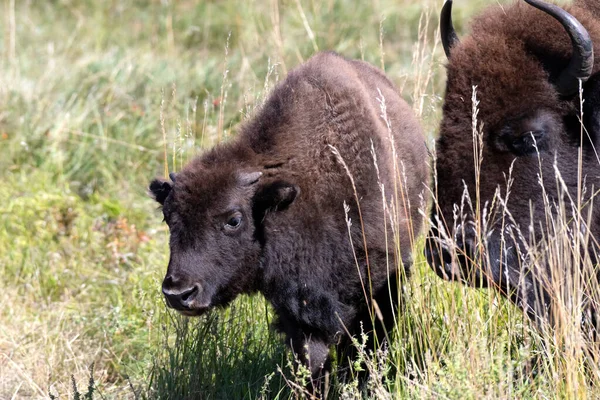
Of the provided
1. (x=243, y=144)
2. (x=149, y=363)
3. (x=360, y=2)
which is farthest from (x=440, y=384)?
(x=360, y=2)

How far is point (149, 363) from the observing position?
622cm

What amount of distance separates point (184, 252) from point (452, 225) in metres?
1.54

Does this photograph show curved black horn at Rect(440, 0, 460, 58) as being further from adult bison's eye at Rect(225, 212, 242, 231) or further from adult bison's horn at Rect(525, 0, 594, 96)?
adult bison's eye at Rect(225, 212, 242, 231)

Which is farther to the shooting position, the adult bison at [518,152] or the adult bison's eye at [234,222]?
the adult bison's eye at [234,222]

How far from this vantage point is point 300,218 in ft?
18.4

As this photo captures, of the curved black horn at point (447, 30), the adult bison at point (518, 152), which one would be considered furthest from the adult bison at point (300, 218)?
the adult bison at point (518, 152)

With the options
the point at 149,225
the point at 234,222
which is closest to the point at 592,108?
Result: the point at 234,222

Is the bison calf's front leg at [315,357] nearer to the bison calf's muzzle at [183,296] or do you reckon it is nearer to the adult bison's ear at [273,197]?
the bison calf's muzzle at [183,296]

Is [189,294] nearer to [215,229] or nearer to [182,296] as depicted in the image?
[182,296]

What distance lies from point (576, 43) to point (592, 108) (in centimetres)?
35

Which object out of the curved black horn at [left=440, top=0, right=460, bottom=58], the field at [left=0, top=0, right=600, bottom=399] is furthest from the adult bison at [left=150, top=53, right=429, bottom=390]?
the curved black horn at [left=440, top=0, right=460, bottom=58]

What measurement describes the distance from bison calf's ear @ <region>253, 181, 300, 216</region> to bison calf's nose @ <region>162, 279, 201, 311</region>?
617 mm

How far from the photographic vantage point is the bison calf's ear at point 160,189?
5645 millimetres

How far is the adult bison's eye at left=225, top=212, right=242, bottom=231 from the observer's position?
548 centimetres
